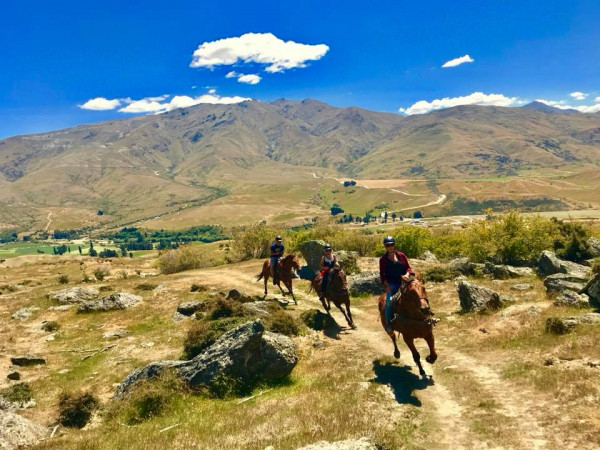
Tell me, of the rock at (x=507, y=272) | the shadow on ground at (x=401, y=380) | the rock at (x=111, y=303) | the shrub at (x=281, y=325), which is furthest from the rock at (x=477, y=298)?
the rock at (x=111, y=303)

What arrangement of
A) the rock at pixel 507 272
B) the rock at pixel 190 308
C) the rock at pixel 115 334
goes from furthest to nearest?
1. the rock at pixel 507 272
2. the rock at pixel 190 308
3. the rock at pixel 115 334

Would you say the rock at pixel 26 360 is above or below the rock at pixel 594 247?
below

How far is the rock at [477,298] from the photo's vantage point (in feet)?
80.9

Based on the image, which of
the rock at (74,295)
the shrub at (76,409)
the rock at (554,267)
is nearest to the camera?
the shrub at (76,409)

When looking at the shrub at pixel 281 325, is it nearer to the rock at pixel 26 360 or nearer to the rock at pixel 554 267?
the rock at pixel 26 360

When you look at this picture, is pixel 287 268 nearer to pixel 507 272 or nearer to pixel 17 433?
pixel 507 272

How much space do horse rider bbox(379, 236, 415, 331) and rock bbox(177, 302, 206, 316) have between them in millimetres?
20254

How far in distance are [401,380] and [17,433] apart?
1492 centimetres

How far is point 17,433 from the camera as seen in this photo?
42.9 ft

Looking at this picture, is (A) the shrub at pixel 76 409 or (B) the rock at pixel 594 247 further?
(B) the rock at pixel 594 247

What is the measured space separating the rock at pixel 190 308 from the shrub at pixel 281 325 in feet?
34.2

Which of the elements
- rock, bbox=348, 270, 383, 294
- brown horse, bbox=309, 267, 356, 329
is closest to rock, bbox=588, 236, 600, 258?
rock, bbox=348, 270, 383, 294

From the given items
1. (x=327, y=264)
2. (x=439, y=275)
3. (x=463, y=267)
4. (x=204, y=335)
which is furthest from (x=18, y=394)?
(x=463, y=267)

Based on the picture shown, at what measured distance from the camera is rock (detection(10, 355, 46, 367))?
24.7m
